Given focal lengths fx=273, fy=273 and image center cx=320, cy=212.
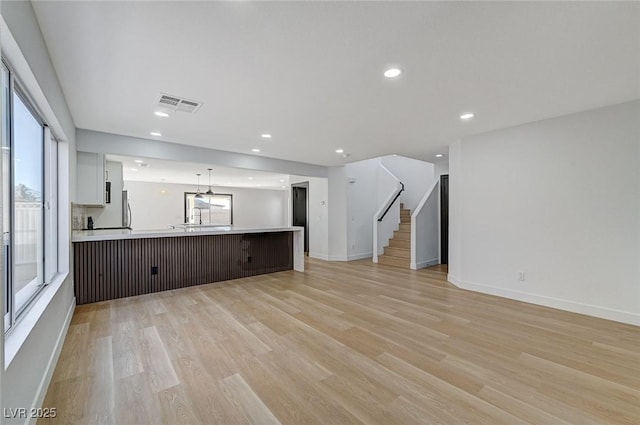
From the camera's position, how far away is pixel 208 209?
11.3 meters

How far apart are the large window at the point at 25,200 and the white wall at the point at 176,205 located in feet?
25.2

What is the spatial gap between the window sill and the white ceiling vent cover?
2095mm

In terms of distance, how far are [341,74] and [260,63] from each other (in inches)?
28.1

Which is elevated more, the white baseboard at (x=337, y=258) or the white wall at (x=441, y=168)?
the white wall at (x=441, y=168)

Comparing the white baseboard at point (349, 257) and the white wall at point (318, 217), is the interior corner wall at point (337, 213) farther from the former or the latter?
the white wall at point (318, 217)

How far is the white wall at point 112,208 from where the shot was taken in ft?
18.0

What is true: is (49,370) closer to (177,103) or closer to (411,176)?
(177,103)

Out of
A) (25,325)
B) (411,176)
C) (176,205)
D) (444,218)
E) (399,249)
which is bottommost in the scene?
(399,249)

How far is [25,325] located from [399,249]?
6511mm

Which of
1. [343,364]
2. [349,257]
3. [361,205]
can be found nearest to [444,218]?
[361,205]

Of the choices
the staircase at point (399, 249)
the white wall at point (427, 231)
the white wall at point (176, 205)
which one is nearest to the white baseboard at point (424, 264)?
the white wall at point (427, 231)

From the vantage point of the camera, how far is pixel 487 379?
2.08 m

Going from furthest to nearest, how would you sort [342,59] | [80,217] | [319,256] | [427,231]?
[319,256] < [427,231] < [80,217] < [342,59]

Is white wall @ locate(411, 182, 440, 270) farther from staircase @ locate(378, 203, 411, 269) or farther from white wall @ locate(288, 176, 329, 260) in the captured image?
white wall @ locate(288, 176, 329, 260)
